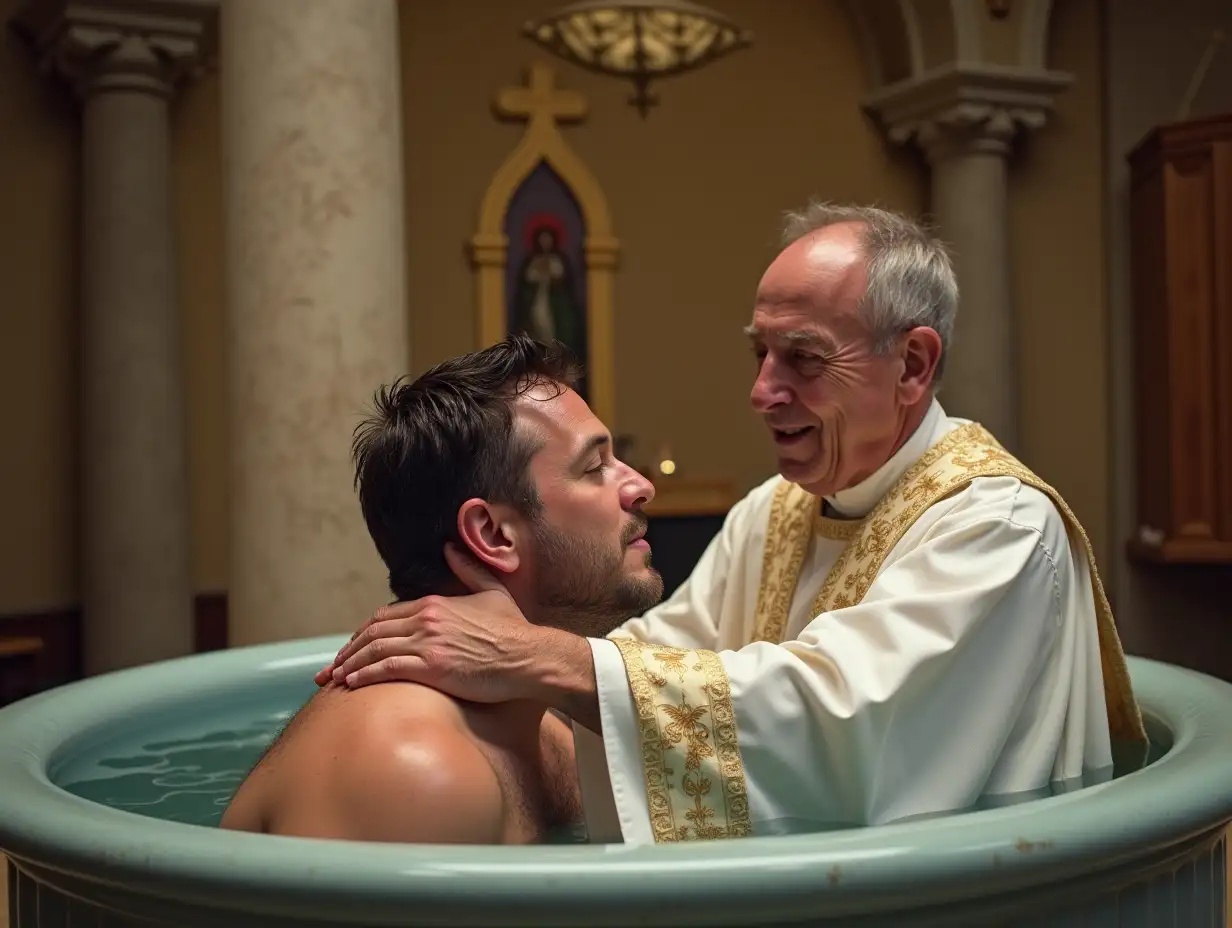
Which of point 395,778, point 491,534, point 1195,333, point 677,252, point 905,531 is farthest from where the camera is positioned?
point 677,252

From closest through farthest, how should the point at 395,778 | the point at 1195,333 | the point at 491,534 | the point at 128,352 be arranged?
1. the point at 395,778
2. the point at 491,534
3. the point at 128,352
4. the point at 1195,333

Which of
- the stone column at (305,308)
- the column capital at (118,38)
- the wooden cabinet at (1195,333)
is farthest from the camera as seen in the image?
the wooden cabinet at (1195,333)

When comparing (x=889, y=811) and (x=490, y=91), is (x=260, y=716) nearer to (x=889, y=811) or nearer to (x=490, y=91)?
(x=889, y=811)

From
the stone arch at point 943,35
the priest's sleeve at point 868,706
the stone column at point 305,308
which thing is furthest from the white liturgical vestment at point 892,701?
the stone arch at point 943,35

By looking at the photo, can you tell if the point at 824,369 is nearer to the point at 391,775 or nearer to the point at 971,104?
the point at 391,775

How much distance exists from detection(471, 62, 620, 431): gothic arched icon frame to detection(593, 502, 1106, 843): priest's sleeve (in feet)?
20.1

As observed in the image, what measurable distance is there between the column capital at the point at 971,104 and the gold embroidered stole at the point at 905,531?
19.3 ft

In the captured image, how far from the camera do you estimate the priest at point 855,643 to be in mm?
2375

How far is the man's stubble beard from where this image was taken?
8.39 feet

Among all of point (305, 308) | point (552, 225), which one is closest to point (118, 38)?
point (552, 225)

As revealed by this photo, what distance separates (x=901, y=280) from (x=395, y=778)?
1.70m

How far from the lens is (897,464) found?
3.26 m

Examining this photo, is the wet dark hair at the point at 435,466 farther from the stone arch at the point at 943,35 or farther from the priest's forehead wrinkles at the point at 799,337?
the stone arch at the point at 943,35

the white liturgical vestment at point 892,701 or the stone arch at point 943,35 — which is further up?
the stone arch at point 943,35
